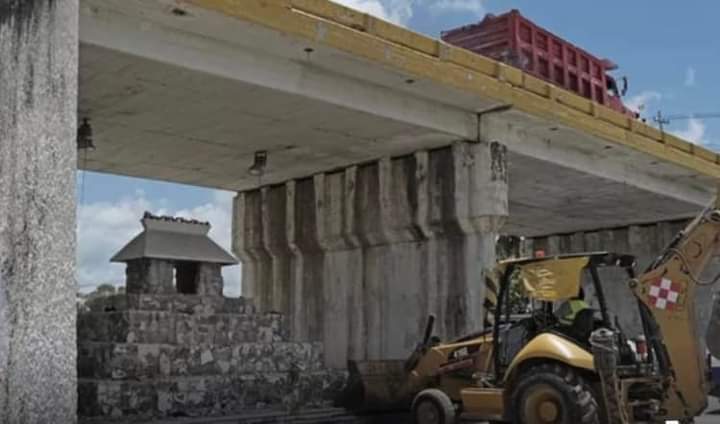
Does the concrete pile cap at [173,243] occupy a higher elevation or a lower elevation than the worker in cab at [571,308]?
higher

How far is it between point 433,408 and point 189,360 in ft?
13.6

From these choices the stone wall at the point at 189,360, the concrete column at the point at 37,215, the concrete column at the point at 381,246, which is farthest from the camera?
the concrete column at the point at 381,246

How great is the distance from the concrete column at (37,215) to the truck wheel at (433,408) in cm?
594

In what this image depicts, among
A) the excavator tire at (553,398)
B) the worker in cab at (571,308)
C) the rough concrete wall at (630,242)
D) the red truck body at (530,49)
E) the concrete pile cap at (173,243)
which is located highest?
the red truck body at (530,49)

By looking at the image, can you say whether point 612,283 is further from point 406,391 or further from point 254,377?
point 254,377

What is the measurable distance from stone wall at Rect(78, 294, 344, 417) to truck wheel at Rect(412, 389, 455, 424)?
300cm

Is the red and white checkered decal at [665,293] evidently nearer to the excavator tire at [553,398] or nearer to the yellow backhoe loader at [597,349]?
the yellow backhoe loader at [597,349]

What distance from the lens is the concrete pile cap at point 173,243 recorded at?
16047 millimetres

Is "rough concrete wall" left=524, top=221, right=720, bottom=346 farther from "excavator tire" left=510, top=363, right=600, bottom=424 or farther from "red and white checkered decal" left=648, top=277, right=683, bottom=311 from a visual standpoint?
"excavator tire" left=510, top=363, right=600, bottom=424

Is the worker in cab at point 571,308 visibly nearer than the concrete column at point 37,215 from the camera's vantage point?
No

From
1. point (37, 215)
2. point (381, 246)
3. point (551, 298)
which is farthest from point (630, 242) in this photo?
point (37, 215)

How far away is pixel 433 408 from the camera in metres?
13.4

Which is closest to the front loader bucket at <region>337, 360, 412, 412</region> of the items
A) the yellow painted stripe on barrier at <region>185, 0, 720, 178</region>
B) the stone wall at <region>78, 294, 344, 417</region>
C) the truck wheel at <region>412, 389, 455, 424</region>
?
the stone wall at <region>78, 294, 344, 417</region>

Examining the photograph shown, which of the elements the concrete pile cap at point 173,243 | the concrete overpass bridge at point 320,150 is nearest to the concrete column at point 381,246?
the concrete overpass bridge at point 320,150
